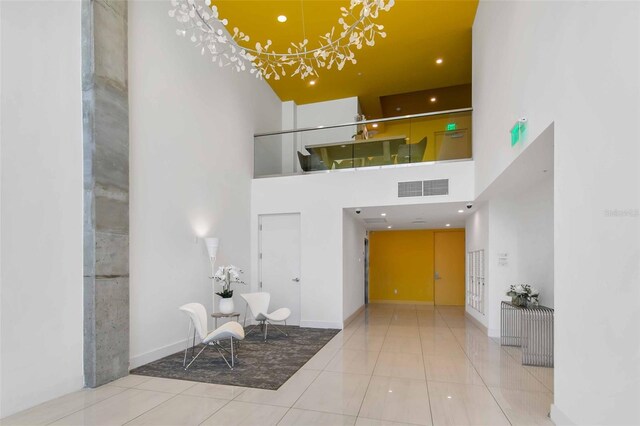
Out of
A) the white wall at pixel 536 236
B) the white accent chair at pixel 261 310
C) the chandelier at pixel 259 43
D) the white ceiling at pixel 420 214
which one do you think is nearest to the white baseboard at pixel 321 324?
the white accent chair at pixel 261 310

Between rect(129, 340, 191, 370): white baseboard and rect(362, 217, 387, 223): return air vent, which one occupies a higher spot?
rect(362, 217, 387, 223): return air vent

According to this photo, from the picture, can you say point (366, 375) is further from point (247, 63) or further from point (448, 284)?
point (448, 284)

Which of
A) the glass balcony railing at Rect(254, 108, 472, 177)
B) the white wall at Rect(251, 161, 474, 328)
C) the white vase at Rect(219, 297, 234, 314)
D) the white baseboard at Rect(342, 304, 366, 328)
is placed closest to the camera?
the white vase at Rect(219, 297, 234, 314)

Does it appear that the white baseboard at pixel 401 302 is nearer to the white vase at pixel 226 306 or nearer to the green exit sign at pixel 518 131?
the white vase at pixel 226 306

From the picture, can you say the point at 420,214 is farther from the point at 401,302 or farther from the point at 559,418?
the point at 559,418

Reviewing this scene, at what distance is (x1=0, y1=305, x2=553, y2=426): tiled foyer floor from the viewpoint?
335 cm

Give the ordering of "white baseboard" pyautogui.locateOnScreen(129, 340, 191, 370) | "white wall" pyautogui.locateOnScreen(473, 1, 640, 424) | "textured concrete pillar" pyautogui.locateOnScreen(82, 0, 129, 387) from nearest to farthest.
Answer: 1. "white wall" pyautogui.locateOnScreen(473, 1, 640, 424)
2. "textured concrete pillar" pyautogui.locateOnScreen(82, 0, 129, 387)
3. "white baseboard" pyautogui.locateOnScreen(129, 340, 191, 370)

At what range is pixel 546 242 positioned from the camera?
19.3 ft

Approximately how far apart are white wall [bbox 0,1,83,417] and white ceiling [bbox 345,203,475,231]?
17.6ft

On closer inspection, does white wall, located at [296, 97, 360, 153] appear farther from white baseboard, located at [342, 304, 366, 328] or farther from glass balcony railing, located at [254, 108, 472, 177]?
white baseboard, located at [342, 304, 366, 328]

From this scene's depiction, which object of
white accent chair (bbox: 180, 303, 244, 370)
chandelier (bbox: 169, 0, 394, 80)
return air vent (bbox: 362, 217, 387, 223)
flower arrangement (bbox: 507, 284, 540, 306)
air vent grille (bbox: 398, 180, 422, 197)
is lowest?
white accent chair (bbox: 180, 303, 244, 370)

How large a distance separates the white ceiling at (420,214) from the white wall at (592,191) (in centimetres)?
398

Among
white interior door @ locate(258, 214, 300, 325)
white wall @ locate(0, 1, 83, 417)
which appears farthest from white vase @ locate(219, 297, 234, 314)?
white interior door @ locate(258, 214, 300, 325)

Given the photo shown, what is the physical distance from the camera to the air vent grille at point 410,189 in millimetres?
7230
